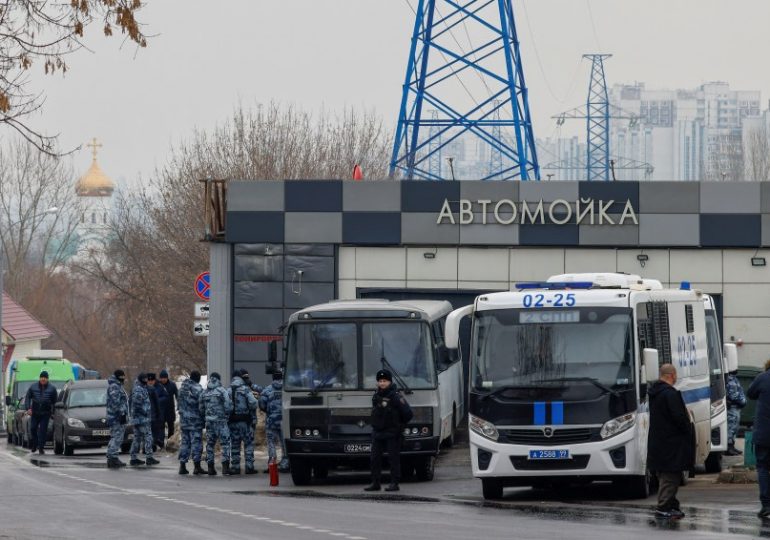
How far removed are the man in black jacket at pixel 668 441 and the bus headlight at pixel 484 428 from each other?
2.68 meters

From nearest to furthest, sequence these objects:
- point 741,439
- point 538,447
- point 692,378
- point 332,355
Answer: point 538,447
point 692,378
point 332,355
point 741,439

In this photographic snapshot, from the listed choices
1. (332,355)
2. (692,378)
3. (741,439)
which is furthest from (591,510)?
(741,439)

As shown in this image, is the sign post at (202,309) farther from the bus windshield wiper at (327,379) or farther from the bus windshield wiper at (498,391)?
the bus windshield wiper at (498,391)

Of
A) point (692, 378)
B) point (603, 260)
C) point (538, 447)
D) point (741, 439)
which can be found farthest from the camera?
point (603, 260)

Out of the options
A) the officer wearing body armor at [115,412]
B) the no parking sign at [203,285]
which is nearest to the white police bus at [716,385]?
the officer wearing body armor at [115,412]

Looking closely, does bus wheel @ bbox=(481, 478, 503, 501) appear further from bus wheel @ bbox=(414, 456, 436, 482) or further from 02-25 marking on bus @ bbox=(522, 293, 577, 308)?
bus wheel @ bbox=(414, 456, 436, 482)

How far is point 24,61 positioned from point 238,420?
10423mm

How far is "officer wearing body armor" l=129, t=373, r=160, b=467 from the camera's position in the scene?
Result: 29297mm

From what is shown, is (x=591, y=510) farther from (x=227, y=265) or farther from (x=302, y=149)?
(x=302, y=149)

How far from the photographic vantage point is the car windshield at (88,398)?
35.8 meters

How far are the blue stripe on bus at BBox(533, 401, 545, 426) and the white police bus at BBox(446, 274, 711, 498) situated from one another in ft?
0.04

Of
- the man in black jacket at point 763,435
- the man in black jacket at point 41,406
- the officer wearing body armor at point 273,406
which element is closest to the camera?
the man in black jacket at point 763,435

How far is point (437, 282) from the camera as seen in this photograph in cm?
3391

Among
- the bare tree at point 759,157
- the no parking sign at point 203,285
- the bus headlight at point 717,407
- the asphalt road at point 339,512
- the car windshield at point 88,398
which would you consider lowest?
the asphalt road at point 339,512
